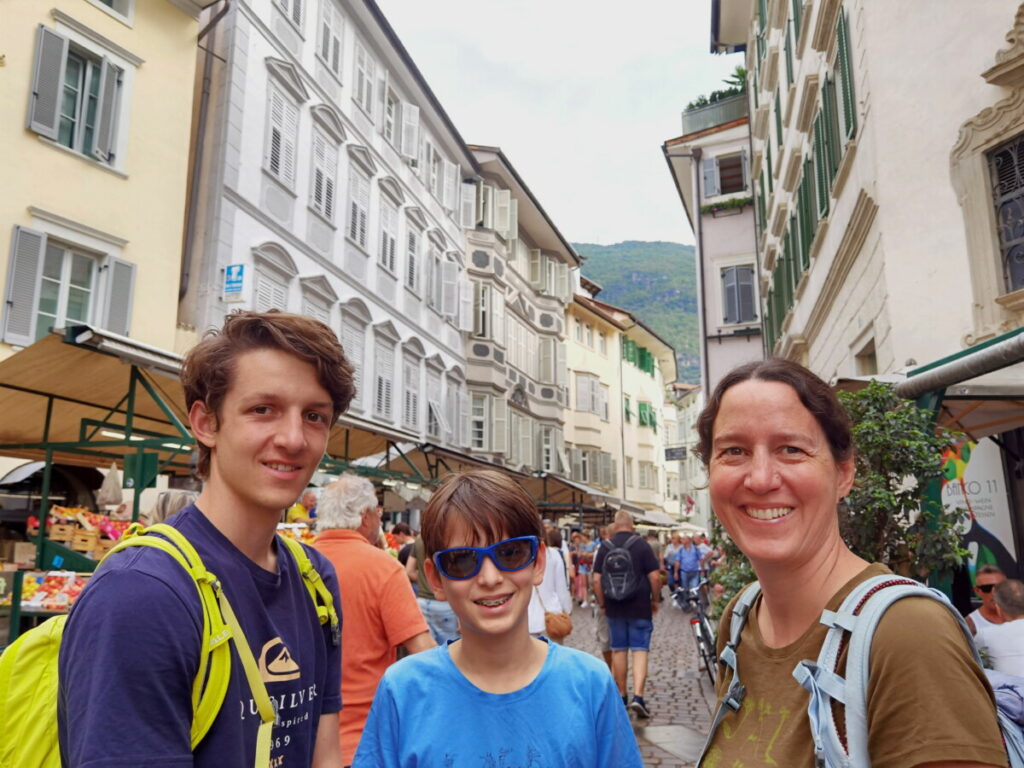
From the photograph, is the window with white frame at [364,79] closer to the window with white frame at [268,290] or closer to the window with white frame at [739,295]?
the window with white frame at [268,290]

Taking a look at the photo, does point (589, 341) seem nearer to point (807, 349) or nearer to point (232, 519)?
point (807, 349)

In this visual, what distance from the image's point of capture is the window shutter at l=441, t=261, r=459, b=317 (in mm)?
28578

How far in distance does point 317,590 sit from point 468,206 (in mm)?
29517

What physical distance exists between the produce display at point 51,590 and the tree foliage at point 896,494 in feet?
19.7

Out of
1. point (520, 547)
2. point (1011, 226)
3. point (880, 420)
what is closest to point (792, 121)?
point (1011, 226)

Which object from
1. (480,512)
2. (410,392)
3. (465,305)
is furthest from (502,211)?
(480,512)

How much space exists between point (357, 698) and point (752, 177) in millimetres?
22599

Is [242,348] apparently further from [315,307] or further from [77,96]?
[315,307]

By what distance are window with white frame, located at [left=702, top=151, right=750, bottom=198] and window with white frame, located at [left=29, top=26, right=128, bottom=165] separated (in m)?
17.3

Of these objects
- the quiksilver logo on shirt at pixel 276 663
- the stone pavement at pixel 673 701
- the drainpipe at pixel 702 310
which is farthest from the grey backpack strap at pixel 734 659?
the drainpipe at pixel 702 310

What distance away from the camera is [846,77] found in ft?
35.0

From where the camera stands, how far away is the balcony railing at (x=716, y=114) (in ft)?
89.6

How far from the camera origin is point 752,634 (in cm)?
199

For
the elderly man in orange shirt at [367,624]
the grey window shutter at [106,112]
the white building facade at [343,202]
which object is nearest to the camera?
the elderly man in orange shirt at [367,624]
